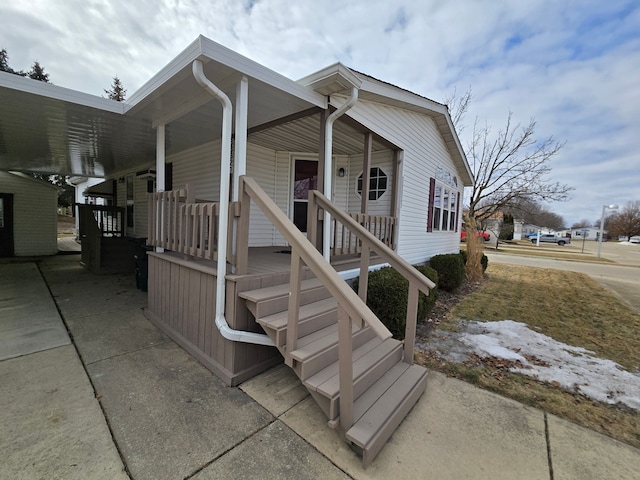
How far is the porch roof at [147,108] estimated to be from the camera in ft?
8.80

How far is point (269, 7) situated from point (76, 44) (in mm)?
9149

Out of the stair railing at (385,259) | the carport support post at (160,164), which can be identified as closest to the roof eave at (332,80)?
the stair railing at (385,259)

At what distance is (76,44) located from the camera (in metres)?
9.87

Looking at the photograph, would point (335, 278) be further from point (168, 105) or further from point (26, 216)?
point (26, 216)

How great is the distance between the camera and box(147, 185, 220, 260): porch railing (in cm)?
290

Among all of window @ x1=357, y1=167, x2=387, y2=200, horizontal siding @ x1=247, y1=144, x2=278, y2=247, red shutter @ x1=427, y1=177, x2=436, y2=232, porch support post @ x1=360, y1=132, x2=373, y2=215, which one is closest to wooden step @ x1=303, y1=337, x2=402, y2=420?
porch support post @ x1=360, y1=132, x2=373, y2=215

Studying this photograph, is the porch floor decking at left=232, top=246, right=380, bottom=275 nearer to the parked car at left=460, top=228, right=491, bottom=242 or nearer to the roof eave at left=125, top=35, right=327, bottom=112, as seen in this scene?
the roof eave at left=125, top=35, right=327, bottom=112

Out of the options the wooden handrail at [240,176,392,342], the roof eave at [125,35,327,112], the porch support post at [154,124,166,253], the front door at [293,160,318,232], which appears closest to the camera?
the wooden handrail at [240,176,392,342]

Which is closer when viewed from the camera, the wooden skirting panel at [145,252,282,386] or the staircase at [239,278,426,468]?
the staircase at [239,278,426,468]

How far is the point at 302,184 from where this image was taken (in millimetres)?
6254

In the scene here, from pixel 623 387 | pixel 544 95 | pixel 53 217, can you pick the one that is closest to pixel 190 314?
pixel 623 387

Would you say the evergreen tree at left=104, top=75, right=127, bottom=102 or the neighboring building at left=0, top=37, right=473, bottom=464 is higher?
the evergreen tree at left=104, top=75, right=127, bottom=102

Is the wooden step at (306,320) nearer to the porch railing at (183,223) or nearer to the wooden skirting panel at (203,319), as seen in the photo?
the wooden skirting panel at (203,319)

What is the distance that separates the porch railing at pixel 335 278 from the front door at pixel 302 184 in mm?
2800
